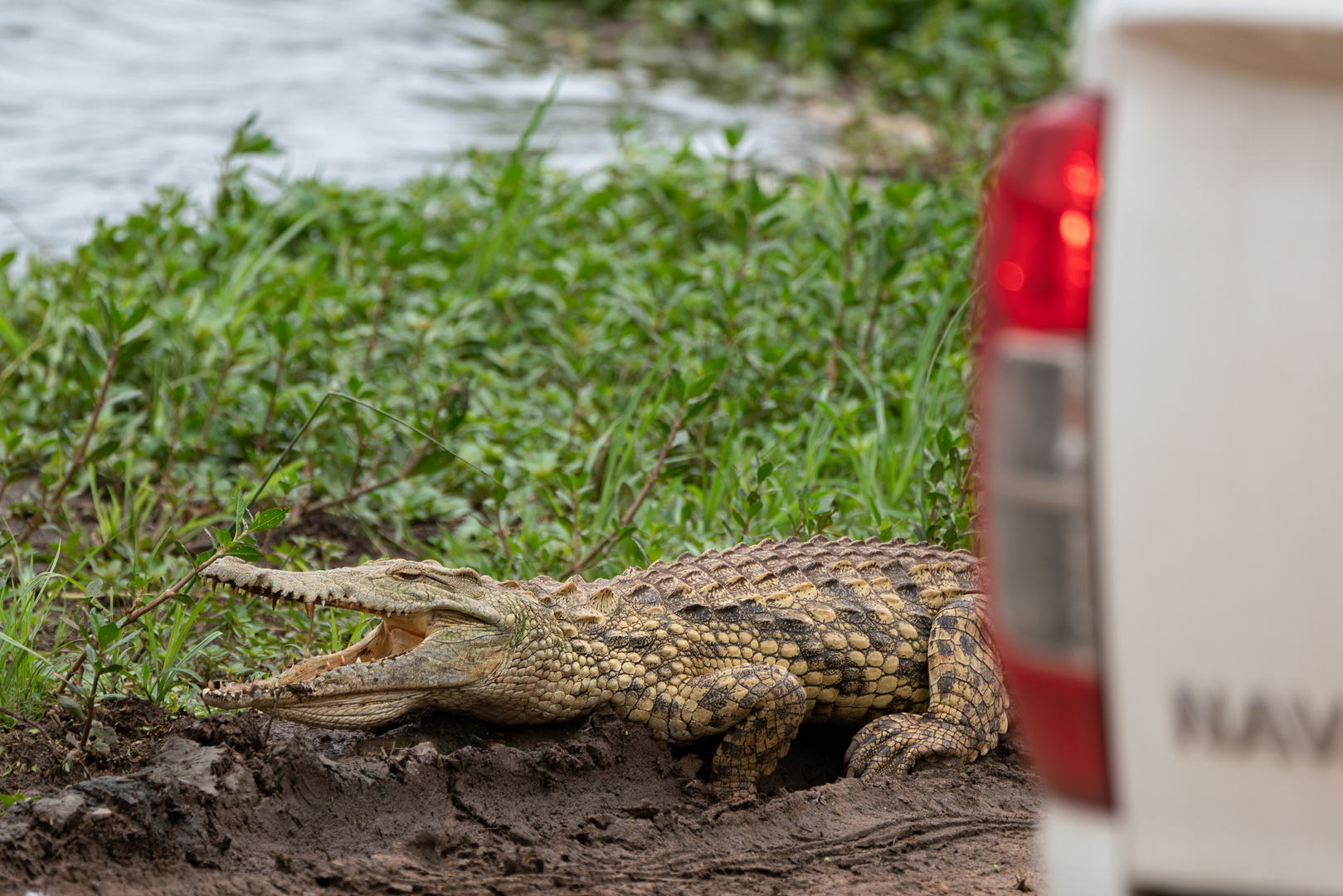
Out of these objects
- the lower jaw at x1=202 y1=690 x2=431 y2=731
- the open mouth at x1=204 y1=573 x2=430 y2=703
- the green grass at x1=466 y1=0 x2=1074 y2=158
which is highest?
the green grass at x1=466 y1=0 x2=1074 y2=158

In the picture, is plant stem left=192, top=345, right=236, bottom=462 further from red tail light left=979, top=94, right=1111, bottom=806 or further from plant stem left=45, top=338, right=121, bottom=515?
red tail light left=979, top=94, right=1111, bottom=806

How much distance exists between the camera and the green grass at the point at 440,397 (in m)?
3.43

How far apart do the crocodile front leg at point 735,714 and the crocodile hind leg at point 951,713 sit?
218 mm

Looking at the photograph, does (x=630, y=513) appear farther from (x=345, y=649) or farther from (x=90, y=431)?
(x=90, y=431)

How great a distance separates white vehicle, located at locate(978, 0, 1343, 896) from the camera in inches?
50.0

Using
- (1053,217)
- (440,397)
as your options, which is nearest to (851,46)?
(440,397)

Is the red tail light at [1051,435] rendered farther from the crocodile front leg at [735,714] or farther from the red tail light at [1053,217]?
the crocodile front leg at [735,714]

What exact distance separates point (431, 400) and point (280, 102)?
4762mm

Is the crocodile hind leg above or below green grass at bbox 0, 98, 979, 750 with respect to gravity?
below

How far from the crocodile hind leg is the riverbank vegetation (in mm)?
547

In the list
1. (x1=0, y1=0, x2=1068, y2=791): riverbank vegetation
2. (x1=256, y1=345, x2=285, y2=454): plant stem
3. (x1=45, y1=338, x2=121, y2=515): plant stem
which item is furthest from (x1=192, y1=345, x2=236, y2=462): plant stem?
(x1=45, y1=338, x2=121, y2=515): plant stem

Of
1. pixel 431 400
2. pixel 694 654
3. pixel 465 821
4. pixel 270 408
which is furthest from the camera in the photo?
pixel 431 400

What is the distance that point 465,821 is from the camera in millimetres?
2568

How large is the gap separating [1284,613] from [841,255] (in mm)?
4237
